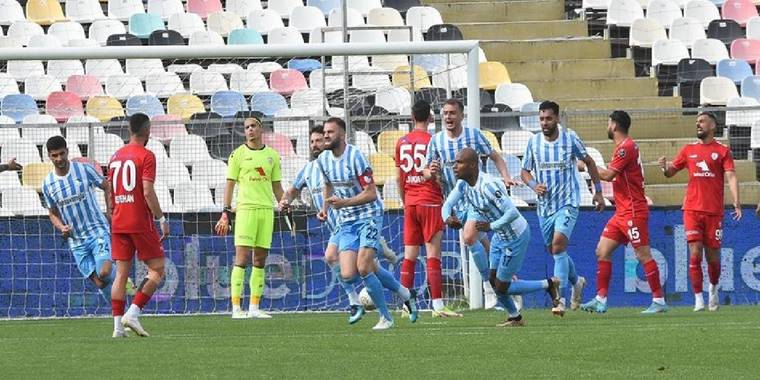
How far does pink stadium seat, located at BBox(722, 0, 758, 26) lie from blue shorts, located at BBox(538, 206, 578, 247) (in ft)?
38.1

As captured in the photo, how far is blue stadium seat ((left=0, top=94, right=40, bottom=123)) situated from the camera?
21281mm

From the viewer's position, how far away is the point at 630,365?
10.5 metres

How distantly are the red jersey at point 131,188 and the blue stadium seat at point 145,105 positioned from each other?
6471 mm

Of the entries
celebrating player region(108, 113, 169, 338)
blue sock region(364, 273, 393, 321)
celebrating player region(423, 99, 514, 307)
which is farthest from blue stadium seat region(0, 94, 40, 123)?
blue sock region(364, 273, 393, 321)

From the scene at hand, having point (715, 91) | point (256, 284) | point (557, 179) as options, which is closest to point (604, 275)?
point (557, 179)

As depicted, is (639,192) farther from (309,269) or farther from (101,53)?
(101,53)

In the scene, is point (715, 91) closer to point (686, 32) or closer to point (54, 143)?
point (686, 32)

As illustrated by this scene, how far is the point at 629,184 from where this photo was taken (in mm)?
17312

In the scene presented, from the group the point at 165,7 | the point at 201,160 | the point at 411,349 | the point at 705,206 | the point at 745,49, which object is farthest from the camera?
the point at 165,7

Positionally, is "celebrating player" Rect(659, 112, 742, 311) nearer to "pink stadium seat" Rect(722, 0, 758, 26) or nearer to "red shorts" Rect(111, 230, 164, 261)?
"red shorts" Rect(111, 230, 164, 261)

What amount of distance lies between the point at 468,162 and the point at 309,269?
6.19 meters

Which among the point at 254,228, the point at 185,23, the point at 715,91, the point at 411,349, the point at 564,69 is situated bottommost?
the point at 411,349

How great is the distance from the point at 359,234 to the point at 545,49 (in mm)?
11130

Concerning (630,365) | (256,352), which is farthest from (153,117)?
(630,365)
